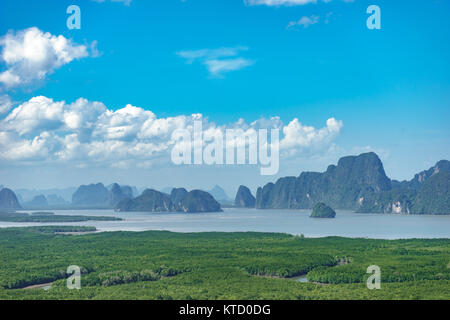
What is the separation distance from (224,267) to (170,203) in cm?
10832

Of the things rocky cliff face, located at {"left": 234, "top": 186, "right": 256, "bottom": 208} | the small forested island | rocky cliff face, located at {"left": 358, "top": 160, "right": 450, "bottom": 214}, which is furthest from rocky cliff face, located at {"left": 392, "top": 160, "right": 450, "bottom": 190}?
rocky cliff face, located at {"left": 234, "top": 186, "right": 256, "bottom": 208}

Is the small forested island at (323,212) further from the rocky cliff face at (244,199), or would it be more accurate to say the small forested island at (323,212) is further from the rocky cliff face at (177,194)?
the rocky cliff face at (244,199)

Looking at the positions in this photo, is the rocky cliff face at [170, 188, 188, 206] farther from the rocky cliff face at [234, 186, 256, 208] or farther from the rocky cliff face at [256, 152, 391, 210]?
the rocky cliff face at [256, 152, 391, 210]

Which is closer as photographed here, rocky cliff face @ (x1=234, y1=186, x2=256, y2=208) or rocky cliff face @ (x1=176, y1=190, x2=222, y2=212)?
rocky cliff face @ (x1=176, y1=190, x2=222, y2=212)

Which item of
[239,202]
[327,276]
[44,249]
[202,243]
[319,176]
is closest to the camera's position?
[327,276]

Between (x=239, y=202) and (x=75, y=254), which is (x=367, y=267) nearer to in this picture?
(x=75, y=254)

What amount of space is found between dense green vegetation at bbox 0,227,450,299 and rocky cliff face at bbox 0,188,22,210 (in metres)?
117

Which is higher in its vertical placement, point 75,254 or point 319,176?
point 319,176

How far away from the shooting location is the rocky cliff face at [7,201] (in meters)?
158

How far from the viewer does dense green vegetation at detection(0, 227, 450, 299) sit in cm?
2347

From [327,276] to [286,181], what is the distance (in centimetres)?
11992
